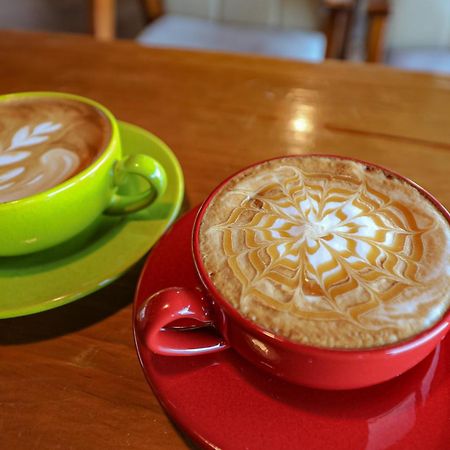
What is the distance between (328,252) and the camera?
40cm

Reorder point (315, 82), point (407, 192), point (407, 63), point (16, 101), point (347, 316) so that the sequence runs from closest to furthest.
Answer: point (347, 316)
point (407, 192)
point (16, 101)
point (315, 82)
point (407, 63)

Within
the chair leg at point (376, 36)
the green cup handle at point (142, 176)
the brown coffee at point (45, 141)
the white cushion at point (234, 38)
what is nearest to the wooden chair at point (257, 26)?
the white cushion at point (234, 38)

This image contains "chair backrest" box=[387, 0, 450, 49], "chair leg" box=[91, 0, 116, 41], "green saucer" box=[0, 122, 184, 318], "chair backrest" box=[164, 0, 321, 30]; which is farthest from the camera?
"chair backrest" box=[164, 0, 321, 30]

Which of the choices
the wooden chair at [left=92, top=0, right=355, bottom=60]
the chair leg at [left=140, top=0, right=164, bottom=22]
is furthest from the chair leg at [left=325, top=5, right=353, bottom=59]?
the chair leg at [left=140, top=0, right=164, bottom=22]

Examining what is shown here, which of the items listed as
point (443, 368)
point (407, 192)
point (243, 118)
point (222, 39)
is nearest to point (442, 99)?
point (243, 118)

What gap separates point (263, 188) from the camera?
0.46m

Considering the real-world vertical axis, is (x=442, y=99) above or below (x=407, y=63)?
above

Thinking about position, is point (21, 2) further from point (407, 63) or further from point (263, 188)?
point (263, 188)

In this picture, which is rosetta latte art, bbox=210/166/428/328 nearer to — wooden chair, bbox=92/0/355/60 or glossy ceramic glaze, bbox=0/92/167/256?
glossy ceramic glaze, bbox=0/92/167/256

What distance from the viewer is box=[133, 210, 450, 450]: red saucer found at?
1.15 feet

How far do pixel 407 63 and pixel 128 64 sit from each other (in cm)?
101

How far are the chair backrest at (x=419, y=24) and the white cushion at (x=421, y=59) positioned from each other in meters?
0.05

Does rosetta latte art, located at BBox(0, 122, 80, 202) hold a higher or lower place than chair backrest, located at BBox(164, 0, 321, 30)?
higher

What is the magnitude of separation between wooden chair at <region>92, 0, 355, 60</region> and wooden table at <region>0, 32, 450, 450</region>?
2.16 ft
